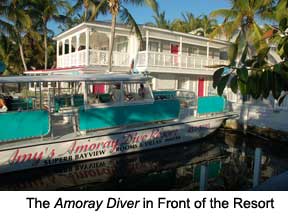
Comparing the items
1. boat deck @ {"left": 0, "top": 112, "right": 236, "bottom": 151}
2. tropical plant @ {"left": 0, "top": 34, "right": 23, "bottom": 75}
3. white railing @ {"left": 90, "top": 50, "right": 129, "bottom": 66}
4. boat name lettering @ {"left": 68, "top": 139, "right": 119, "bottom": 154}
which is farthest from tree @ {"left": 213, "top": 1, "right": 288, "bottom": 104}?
tropical plant @ {"left": 0, "top": 34, "right": 23, "bottom": 75}

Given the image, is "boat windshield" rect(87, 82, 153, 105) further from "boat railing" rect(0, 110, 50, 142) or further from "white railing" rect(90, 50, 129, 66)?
"white railing" rect(90, 50, 129, 66)

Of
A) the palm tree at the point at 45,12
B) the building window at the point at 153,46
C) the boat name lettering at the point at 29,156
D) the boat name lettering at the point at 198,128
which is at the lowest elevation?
the boat name lettering at the point at 29,156

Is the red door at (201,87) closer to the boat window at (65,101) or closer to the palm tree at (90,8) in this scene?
the palm tree at (90,8)

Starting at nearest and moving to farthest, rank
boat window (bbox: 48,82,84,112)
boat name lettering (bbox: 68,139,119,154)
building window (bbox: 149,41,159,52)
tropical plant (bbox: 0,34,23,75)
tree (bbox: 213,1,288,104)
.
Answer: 1. tree (bbox: 213,1,288,104)
2. boat name lettering (bbox: 68,139,119,154)
3. boat window (bbox: 48,82,84,112)
4. building window (bbox: 149,41,159,52)
5. tropical plant (bbox: 0,34,23,75)

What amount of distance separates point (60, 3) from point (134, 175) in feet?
82.6

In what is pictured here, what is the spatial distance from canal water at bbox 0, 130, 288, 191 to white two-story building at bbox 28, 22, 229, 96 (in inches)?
271

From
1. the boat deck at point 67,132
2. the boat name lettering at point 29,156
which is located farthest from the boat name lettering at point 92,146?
the boat name lettering at point 29,156

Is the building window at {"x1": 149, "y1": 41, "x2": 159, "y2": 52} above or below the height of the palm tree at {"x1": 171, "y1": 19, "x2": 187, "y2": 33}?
below

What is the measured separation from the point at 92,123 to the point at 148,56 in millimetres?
9479

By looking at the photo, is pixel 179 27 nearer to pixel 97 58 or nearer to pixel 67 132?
pixel 97 58

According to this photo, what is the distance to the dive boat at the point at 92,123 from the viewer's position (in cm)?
809

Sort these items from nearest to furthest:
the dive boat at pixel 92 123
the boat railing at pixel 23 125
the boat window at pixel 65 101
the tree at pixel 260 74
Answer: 1. the tree at pixel 260 74
2. the boat railing at pixel 23 125
3. the dive boat at pixel 92 123
4. the boat window at pixel 65 101

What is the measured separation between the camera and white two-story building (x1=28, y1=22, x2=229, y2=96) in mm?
17703

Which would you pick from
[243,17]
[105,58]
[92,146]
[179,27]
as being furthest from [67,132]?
[179,27]
